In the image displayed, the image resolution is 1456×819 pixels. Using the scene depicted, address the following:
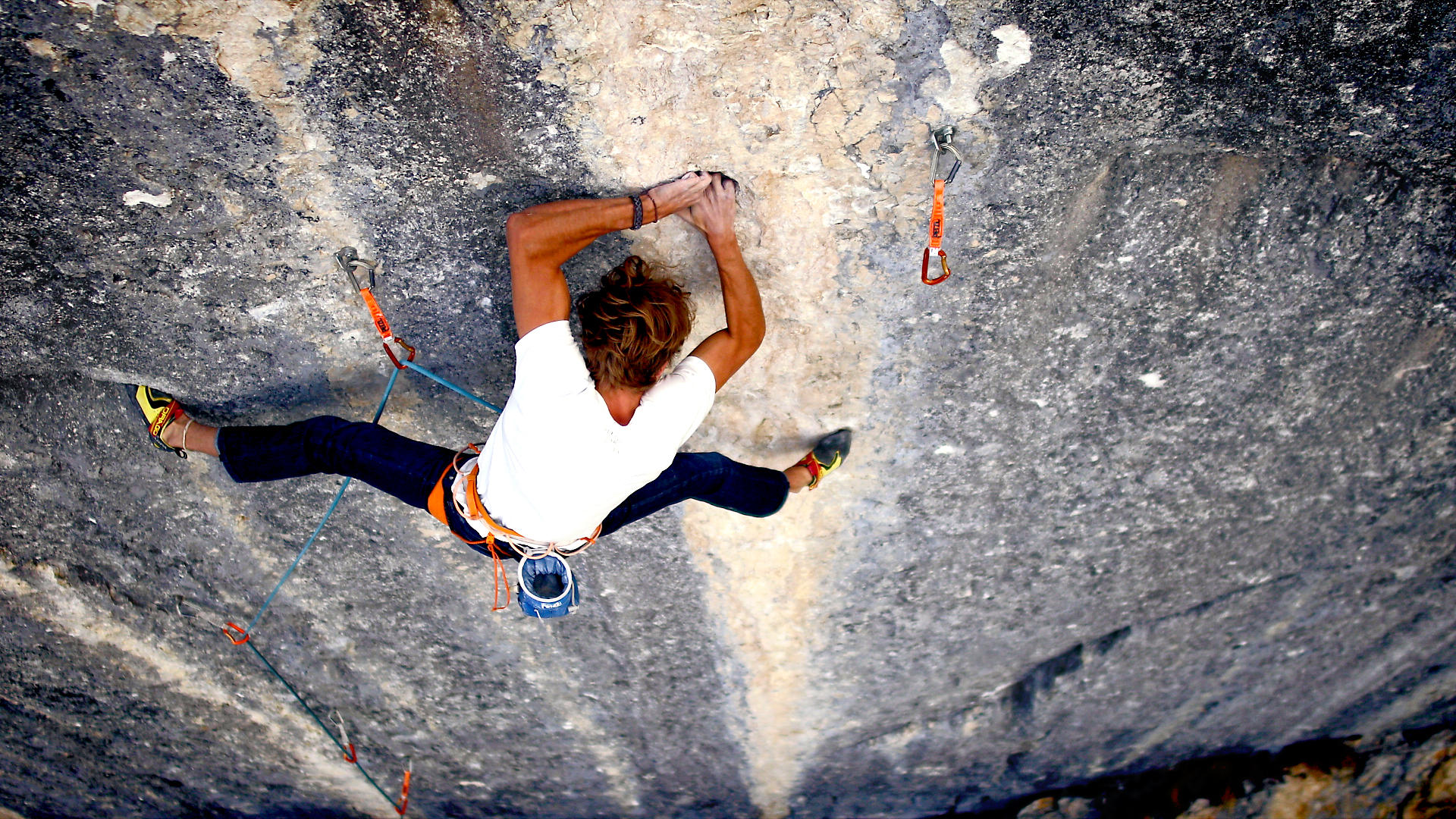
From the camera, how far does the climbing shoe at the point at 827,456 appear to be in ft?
6.31

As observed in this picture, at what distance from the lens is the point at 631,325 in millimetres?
1435

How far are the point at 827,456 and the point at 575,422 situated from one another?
2.41 ft

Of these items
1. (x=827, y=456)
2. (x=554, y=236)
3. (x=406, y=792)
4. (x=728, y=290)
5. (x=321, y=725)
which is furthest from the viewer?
(x=406, y=792)

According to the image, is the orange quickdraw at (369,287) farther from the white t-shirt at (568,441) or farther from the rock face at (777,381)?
the white t-shirt at (568,441)

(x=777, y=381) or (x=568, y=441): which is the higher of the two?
(x=777, y=381)

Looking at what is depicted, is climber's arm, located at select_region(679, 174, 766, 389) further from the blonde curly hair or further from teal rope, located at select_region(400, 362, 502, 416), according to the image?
teal rope, located at select_region(400, 362, 502, 416)

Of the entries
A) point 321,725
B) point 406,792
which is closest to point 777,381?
point 321,725

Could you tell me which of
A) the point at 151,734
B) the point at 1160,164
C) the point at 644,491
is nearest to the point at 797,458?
the point at 644,491

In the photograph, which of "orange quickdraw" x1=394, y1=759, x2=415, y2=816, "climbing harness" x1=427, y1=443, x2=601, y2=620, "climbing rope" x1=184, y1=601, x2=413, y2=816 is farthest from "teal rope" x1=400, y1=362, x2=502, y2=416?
"orange quickdraw" x1=394, y1=759, x2=415, y2=816

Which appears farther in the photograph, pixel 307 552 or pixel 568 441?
pixel 307 552

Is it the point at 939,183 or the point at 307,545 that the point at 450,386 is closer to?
the point at 307,545

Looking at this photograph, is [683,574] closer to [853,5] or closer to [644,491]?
[644,491]

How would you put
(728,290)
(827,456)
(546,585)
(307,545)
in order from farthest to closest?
(307,545), (827,456), (546,585), (728,290)

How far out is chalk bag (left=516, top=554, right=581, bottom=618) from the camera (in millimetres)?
1748
